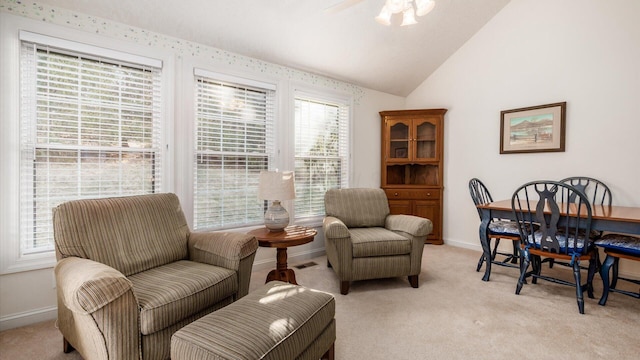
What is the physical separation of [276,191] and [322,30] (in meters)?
1.83

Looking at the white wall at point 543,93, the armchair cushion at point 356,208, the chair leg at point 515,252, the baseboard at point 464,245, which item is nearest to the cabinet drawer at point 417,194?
the white wall at point 543,93

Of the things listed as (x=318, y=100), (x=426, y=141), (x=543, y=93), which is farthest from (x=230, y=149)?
(x=543, y=93)

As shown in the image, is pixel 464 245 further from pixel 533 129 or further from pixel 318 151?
pixel 318 151

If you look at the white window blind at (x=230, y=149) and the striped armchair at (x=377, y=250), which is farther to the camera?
the white window blind at (x=230, y=149)

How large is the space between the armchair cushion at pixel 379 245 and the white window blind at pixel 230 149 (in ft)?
4.17

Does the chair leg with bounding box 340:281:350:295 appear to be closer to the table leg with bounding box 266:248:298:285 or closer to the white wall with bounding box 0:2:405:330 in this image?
the table leg with bounding box 266:248:298:285

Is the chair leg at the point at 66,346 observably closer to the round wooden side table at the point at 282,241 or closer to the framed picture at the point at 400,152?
the round wooden side table at the point at 282,241

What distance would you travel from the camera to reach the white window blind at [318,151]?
3.92 meters

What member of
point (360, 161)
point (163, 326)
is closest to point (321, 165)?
point (360, 161)

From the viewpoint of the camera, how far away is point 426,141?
4699 mm

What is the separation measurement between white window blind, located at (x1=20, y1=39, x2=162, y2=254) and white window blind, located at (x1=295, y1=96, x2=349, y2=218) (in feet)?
5.37

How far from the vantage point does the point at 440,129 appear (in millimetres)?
4566

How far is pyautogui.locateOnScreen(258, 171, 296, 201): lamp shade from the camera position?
2.67 metres

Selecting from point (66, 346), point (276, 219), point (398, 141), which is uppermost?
point (398, 141)
